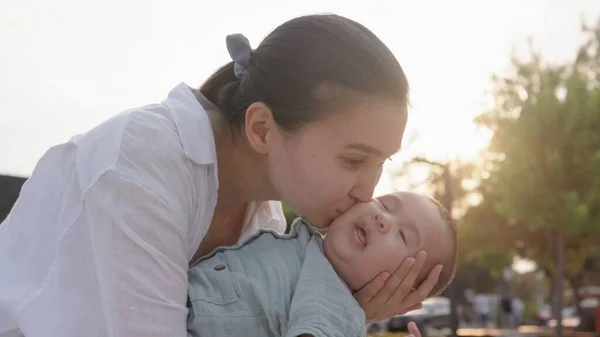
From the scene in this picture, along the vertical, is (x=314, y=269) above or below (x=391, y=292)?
above

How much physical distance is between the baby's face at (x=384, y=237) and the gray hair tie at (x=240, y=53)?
2.00 feet

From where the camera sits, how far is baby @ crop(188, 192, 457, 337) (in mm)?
2154

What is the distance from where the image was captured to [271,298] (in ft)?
7.26

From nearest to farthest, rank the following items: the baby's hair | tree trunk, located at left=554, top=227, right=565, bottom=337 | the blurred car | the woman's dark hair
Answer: the woman's dark hair → the baby's hair → tree trunk, located at left=554, top=227, right=565, bottom=337 → the blurred car

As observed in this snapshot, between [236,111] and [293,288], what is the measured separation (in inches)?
25.0

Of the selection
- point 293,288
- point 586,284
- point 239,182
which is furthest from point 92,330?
point 586,284

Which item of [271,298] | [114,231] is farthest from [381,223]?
[114,231]

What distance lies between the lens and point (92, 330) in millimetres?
2008

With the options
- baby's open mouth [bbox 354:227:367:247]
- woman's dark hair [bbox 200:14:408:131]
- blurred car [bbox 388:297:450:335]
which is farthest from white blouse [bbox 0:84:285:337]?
blurred car [bbox 388:297:450:335]

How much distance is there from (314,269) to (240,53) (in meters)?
0.82

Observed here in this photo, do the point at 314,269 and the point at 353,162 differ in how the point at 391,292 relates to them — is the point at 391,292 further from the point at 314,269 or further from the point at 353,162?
the point at 353,162

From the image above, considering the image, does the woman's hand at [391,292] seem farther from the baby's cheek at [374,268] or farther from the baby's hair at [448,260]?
the baby's hair at [448,260]

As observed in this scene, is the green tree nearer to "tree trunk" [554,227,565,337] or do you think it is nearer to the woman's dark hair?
"tree trunk" [554,227,565,337]

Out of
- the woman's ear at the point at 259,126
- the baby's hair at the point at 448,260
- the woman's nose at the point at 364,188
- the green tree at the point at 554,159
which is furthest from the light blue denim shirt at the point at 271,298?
the green tree at the point at 554,159
